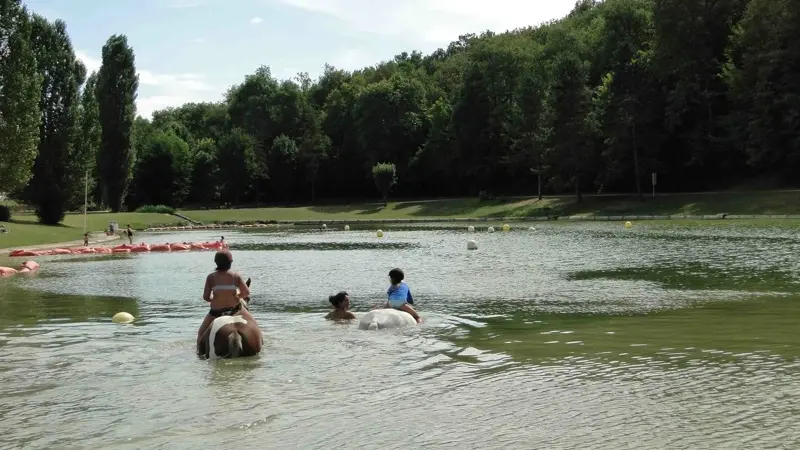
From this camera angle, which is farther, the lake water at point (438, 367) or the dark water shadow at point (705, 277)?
the dark water shadow at point (705, 277)

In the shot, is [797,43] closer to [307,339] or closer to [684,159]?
[684,159]

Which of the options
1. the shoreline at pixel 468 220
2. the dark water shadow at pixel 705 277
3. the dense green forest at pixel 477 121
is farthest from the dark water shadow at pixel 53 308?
the shoreline at pixel 468 220

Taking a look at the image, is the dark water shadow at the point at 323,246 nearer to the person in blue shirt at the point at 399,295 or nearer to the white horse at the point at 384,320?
the person in blue shirt at the point at 399,295

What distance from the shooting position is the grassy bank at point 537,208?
67.2m

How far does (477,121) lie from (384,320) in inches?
3594

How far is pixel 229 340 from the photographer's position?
13398 mm

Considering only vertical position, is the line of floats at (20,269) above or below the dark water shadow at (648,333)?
above

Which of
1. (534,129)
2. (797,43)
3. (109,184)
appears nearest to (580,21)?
(534,129)

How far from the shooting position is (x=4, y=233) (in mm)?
A: 50750

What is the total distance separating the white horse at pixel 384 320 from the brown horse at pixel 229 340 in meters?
3.21

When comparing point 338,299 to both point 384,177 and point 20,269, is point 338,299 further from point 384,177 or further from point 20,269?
point 384,177

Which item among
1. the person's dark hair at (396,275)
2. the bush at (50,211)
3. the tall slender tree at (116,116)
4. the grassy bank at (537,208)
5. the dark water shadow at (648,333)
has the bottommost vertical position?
the dark water shadow at (648,333)

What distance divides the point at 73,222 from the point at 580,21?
80200 mm

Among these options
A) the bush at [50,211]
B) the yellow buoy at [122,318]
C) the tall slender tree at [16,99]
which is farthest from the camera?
the bush at [50,211]
